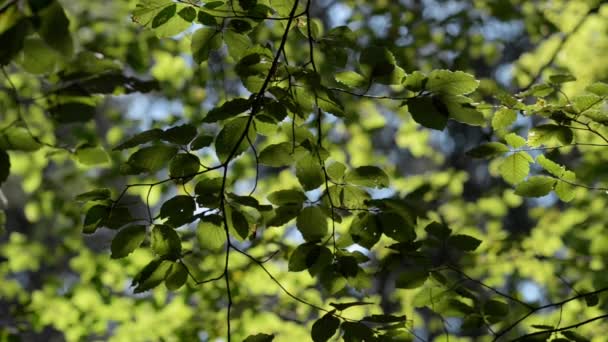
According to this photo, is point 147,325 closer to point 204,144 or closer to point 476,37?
point 204,144

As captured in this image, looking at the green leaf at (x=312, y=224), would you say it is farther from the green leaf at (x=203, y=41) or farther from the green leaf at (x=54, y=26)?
the green leaf at (x=54, y=26)

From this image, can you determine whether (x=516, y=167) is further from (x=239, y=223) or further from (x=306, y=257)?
(x=239, y=223)

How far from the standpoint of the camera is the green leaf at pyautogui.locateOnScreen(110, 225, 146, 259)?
1.06m

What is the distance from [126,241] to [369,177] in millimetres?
483

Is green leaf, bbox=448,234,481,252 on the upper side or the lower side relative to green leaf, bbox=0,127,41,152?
lower

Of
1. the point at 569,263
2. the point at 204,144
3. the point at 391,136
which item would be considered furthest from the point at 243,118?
the point at 391,136

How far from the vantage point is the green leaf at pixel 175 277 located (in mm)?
1119

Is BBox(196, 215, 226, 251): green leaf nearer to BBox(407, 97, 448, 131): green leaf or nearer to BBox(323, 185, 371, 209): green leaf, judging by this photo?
BBox(323, 185, 371, 209): green leaf

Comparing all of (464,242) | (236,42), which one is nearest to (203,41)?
(236,42)

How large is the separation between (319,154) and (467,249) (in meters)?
0.42

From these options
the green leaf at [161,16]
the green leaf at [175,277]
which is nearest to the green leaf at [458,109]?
the green leaf at [161,16]

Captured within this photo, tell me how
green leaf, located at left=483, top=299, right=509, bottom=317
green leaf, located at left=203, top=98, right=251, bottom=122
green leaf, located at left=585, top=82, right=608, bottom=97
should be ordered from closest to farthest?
1. green leaf, located at left=203, top=98, right=251, bottom=122
2. green leaf, located at left=585, top=82, right=608, bottom=97
3. green leaf, located at left=483, top=299, right=509, bottom=317

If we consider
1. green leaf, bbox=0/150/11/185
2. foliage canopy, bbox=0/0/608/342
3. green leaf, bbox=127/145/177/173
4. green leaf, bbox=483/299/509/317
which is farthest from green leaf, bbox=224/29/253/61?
green leaf, bbox=483/299/509/317

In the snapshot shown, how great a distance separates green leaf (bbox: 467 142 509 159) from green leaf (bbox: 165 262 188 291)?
661 millimetres
